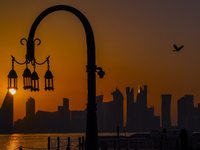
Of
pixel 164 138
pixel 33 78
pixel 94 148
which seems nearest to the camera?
pixel 94 148

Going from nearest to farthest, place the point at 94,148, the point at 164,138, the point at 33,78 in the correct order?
the point at 94,148 → the point at 33,78 → the point at 164,138

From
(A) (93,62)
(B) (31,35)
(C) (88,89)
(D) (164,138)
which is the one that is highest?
(B) (31,35)

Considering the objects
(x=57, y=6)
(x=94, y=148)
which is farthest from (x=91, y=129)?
(x=57, y=6)

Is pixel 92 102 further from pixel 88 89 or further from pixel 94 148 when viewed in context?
pixel 94 148

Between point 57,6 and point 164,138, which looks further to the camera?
point 164,138

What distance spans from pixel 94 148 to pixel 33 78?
10.4 ft

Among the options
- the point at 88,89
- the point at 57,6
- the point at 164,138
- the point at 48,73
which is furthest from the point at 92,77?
the point at 164,138

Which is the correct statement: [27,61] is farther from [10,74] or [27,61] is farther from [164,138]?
[164,138]

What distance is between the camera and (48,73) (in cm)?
1485

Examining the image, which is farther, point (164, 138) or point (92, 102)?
point (164, 138)

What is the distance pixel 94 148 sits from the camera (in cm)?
1398

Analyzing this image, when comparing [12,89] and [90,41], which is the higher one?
[90,41]

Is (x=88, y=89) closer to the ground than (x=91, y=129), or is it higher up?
higher up

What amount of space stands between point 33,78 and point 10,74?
0.89 meters
